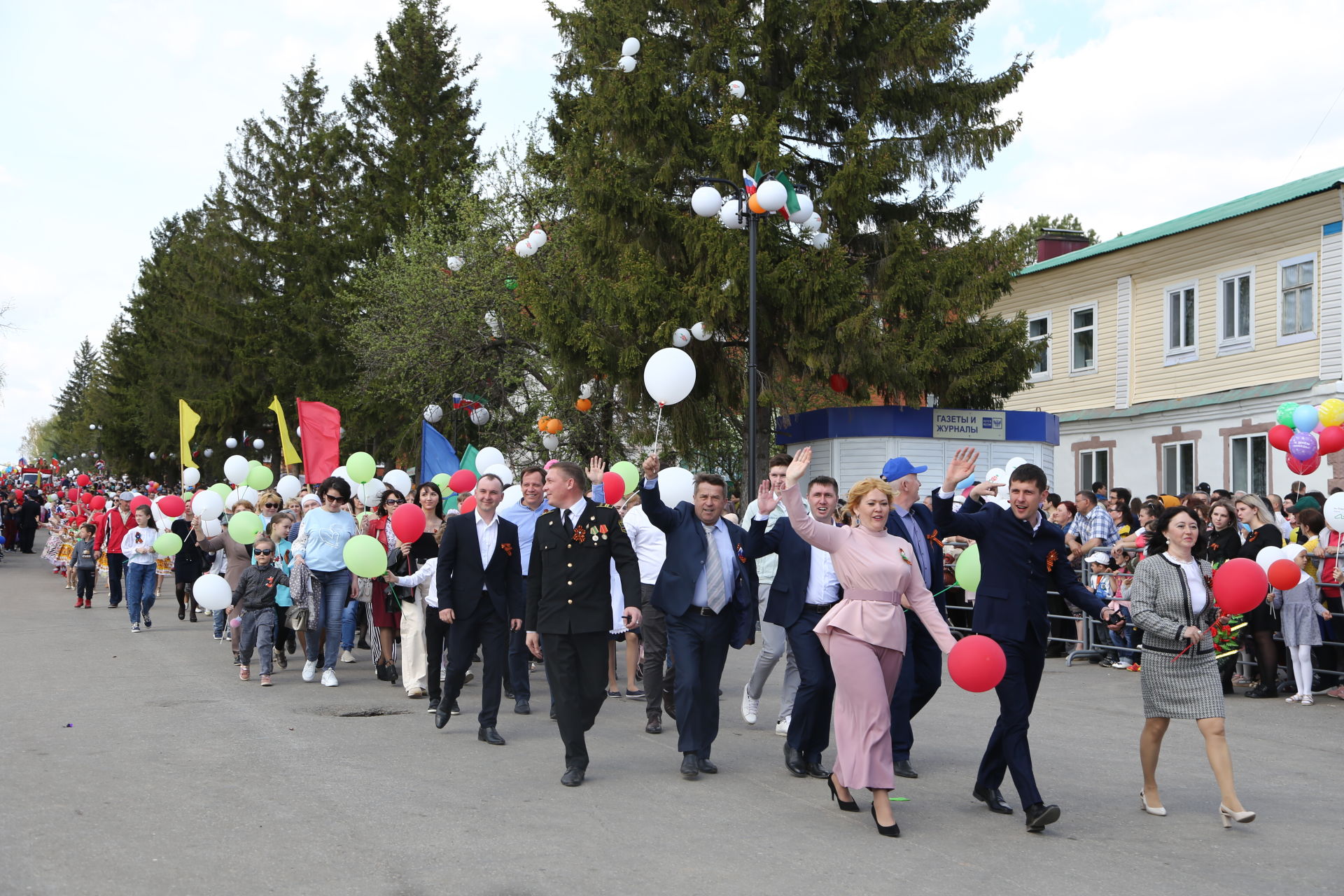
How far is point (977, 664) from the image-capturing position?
6.24m

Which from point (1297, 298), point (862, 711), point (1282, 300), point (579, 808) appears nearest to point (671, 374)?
point (579, 808)

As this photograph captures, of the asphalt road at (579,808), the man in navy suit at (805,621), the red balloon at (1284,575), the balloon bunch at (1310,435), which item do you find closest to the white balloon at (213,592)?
the asphalt road at (579,808)

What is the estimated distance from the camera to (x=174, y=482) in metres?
63.2

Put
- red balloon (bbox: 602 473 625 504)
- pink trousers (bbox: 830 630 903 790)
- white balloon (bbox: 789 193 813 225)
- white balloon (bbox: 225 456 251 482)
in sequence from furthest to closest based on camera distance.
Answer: white balloon (bbox: 225 456 251 482), white balloon (bbox: 789 193 813 225), red balloon (bbox: 602 473 625 504), pink trousers (bbox: 830 630 903 790)

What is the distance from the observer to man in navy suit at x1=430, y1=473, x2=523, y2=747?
9.66 meters

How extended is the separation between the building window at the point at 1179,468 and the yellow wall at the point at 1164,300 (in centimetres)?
118

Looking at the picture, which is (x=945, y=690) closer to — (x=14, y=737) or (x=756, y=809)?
(x=756, y=809)

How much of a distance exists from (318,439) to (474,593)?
10.3 metres

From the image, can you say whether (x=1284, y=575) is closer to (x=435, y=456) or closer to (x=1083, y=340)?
(x=435, y=456)

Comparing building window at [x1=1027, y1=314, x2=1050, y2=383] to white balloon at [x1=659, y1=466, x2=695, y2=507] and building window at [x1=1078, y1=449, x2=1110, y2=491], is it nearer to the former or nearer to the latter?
building window at [x1=1078, y1=449, x2=1110, y2=491]

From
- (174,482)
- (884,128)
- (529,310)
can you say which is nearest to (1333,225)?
(884,128)

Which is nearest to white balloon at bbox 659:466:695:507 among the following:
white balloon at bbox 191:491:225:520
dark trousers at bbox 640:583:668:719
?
dark trousers at bbox 640:583:668:719

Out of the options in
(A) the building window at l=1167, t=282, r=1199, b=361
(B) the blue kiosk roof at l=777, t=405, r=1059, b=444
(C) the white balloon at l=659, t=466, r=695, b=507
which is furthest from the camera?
(A) the building window at l=1167, t=282, r=1199, b=361

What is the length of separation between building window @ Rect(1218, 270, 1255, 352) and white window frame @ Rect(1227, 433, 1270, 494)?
76.3 inches
